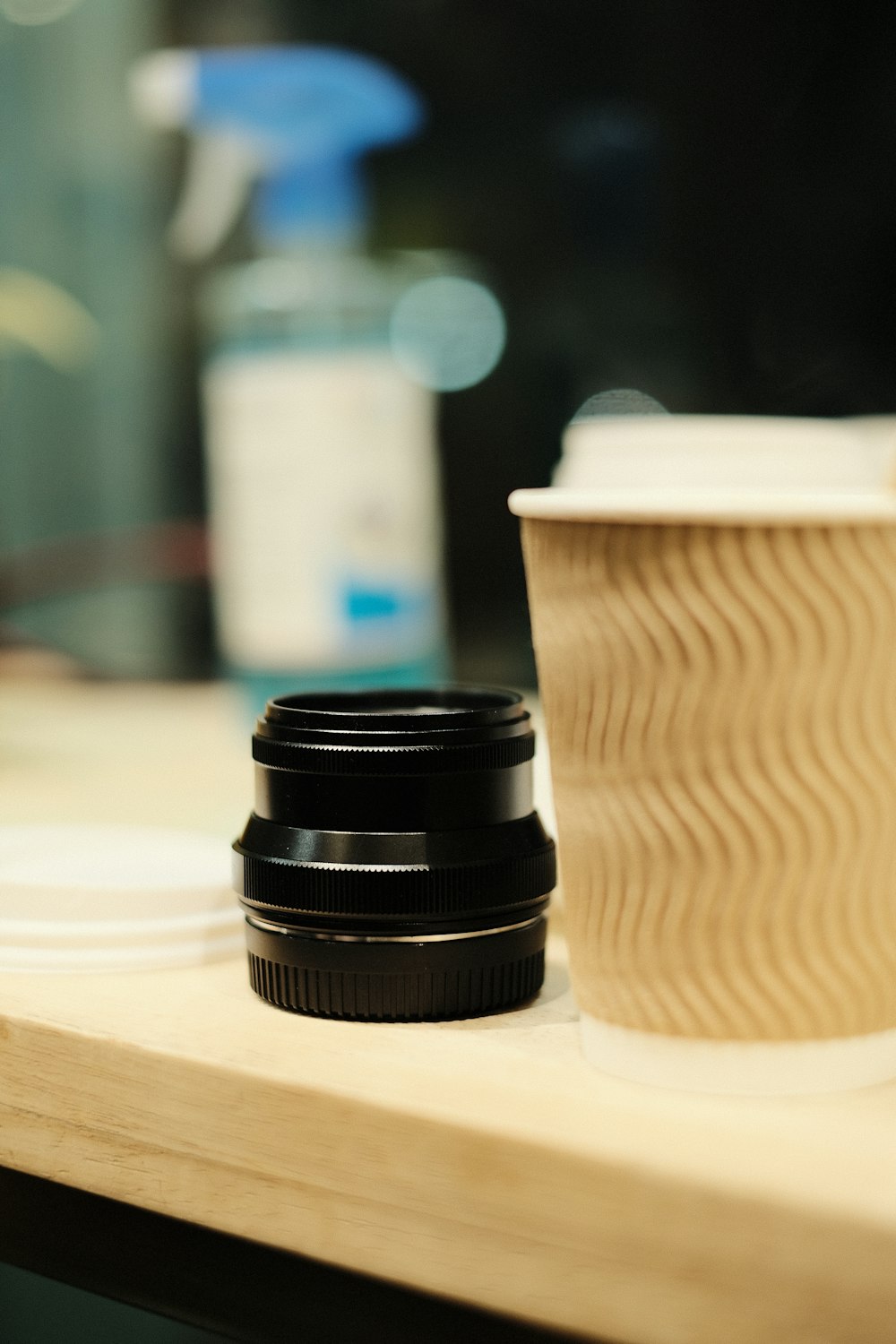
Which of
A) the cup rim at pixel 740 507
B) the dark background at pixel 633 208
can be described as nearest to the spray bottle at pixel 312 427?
the dark background at pixel 633 208

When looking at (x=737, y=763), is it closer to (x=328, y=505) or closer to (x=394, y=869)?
(x=394, y=869)

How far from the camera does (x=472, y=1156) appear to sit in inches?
9.1

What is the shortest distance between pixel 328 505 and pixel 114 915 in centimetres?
28

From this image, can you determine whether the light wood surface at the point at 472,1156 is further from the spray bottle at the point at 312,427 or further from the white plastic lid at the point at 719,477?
the spray bottle at the point at 312,427

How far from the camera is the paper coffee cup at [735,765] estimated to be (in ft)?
0.76

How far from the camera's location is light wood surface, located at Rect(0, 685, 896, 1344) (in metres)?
0.20

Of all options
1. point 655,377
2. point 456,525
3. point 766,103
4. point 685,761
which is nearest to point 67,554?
point 456,525

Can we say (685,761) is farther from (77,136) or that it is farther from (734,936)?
(77,136)

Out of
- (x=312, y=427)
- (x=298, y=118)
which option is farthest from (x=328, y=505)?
(x=298, y=118)

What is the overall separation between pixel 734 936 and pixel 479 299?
665 mm

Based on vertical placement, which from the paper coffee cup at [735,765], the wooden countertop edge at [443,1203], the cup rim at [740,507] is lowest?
Answer: the wooden countertop edge at [443,1203]

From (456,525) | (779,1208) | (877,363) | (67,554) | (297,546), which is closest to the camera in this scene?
(779,1208)

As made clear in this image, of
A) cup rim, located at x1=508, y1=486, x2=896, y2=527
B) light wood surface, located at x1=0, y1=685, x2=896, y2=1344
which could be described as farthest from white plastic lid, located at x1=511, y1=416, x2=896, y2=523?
light wood surface, located at x1=0, y1=685, x2=896, y2=1344

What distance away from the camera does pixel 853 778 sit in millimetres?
238
